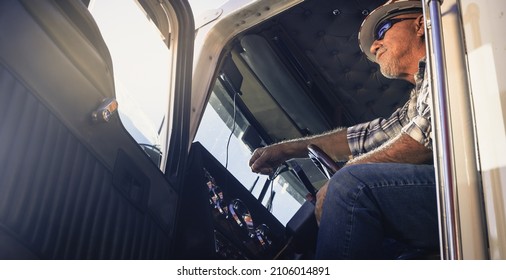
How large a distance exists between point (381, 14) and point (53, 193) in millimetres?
1779

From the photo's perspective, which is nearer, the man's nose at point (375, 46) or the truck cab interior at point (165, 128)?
the truck cab interior at point (165, 128)

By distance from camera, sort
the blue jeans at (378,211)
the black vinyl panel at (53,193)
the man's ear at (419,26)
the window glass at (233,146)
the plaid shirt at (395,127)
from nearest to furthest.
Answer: the black vinyl panel at (53,193), the blue jeans at (378,211), the plaid shirt at (395,127), the man's ear at (419,26), the window glass at (233,146)

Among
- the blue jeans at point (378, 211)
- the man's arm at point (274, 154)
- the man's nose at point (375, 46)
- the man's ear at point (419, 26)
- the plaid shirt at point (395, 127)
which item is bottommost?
the blue jeans at point (378, 211)

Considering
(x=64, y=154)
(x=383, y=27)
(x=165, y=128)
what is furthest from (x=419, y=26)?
(x=64, y=154)

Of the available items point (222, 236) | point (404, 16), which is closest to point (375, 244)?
point (222, 236)

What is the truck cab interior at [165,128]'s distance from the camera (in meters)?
1.07

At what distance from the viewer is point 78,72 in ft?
4.09

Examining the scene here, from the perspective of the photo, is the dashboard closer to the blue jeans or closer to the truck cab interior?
the truck cab interior

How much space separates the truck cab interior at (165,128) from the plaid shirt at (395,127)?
439 mm

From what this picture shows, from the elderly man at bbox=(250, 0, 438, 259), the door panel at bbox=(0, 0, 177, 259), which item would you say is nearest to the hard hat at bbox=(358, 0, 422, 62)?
the elderly man at bbox=(250, 0, 438, 259)

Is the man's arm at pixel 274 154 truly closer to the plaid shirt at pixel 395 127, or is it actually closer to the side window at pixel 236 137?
the plaid shirt at pixel 395 127

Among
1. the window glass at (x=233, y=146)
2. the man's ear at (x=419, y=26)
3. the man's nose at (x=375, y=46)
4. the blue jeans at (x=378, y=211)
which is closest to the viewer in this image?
the blue jeans at (x=378, y=211)

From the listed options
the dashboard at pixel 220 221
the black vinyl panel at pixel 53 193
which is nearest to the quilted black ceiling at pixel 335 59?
the dashboard at pixel 220 221
